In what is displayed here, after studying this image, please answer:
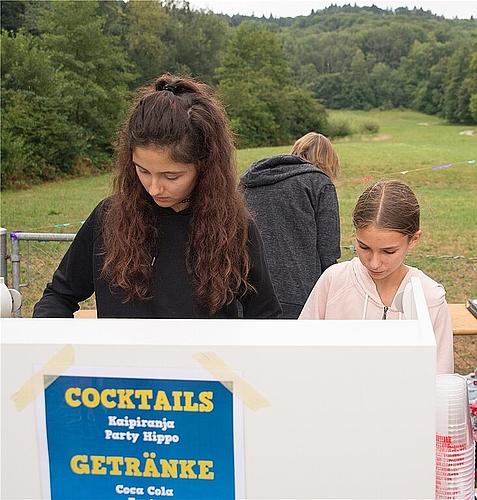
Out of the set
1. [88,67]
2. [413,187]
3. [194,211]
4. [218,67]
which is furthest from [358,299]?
[218,67]

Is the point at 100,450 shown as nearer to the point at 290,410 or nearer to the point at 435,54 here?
the point at 290,410

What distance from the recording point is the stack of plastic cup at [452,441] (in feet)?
2.96

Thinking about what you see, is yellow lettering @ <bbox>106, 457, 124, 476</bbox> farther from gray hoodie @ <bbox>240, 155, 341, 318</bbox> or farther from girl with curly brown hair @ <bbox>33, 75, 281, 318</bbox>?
gray hoodie @ <bbox>240, 155, 341, 318</bbox>

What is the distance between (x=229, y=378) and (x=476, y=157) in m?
20.2

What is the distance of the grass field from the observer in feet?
24.4

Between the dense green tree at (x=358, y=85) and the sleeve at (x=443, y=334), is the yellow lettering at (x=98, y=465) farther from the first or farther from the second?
the dense green tree at (x=358, y=85)

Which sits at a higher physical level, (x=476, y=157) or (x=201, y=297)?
(x=201, y=297)

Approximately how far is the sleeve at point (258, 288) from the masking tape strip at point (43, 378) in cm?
59

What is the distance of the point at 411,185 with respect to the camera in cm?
1325

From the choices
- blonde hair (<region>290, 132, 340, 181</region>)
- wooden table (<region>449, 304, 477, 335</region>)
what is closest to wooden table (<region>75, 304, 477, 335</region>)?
wooden table (<region>449, 304, 477, 335</region>)

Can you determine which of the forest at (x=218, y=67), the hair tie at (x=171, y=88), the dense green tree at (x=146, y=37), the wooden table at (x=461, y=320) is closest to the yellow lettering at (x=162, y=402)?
the hair tie at (x=171, y=88)

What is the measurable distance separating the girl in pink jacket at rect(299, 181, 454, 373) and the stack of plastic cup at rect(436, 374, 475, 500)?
0.67 m

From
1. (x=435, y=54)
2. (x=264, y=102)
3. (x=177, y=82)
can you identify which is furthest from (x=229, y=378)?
(x=435, y=54)

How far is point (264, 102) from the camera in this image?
2367cm
